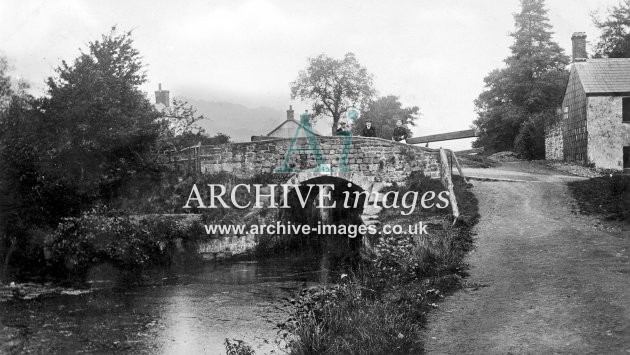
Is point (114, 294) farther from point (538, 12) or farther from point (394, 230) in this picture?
point (538, 12)

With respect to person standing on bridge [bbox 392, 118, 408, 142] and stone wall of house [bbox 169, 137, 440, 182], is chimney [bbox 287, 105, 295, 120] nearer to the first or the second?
person standing on bridge [bbox 392, 118, 408, 142]

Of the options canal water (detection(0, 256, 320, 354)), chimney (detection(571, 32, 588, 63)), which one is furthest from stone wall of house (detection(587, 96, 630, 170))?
canal water (detection(0, 256, 320, 354))

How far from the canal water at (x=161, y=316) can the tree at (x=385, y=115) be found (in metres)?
29.8

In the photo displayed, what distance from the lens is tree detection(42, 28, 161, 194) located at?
16.8 m

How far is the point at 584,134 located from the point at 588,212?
11522 millimetres

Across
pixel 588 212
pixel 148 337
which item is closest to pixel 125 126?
pixel 148 337

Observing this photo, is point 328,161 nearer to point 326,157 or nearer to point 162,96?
point 326,157

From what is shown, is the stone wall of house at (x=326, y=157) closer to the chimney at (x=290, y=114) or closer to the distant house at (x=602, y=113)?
the distant house at (x=602, y=113)

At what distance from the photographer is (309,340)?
7.69 meters

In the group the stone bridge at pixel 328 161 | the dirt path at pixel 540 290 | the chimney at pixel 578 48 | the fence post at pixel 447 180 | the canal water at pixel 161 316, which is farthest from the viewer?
the chimney at pixel 578 48

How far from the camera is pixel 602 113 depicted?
77.8 feet

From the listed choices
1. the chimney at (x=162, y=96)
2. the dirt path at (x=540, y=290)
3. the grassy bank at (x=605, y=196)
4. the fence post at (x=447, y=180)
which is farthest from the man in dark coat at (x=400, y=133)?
the chimney at (x=162, y=96)

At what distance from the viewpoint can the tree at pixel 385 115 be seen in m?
44.4

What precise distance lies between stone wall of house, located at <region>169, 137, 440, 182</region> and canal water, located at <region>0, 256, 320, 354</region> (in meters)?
Result: 3.81
